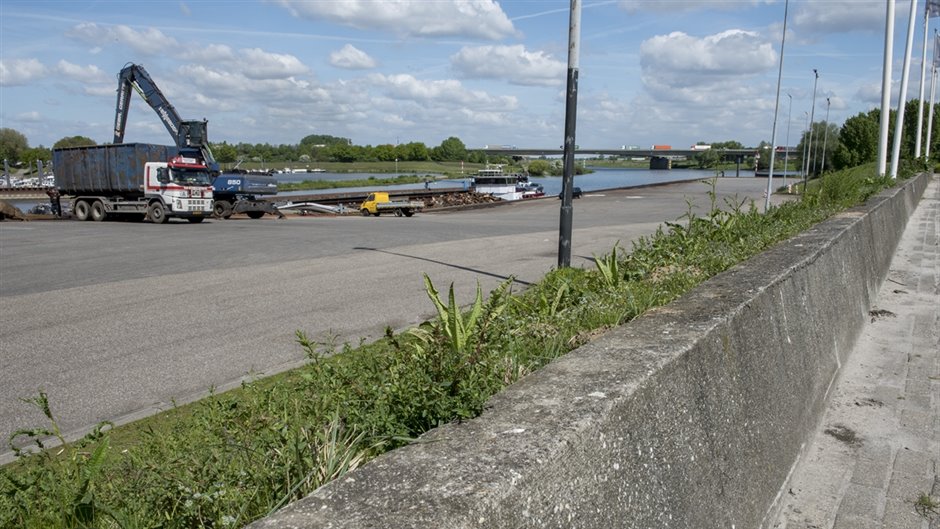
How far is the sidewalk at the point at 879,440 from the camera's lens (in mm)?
4133

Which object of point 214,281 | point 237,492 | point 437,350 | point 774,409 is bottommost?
point 214,281

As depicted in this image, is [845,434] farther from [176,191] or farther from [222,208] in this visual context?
[222,208]

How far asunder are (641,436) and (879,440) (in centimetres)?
326

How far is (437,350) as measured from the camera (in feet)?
11.0

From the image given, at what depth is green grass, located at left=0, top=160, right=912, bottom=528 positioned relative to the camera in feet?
7.97

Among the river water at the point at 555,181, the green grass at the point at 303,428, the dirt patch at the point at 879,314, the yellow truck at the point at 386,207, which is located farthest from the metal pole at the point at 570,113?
the river water at the point at 555,181

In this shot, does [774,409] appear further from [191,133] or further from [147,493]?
[191,133]

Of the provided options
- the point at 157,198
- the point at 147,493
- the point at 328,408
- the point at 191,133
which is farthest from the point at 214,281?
the point at 191,133

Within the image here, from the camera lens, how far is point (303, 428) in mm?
2867

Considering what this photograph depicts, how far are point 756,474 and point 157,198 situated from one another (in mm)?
31077

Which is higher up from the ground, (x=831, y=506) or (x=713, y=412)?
(x=713, y=412)

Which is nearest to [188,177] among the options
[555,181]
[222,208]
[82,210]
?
[222,208]

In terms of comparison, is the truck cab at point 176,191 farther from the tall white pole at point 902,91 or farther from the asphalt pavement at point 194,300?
the tall white pole at point 902,91

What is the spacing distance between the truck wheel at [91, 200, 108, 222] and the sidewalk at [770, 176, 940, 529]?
31.9 meters
